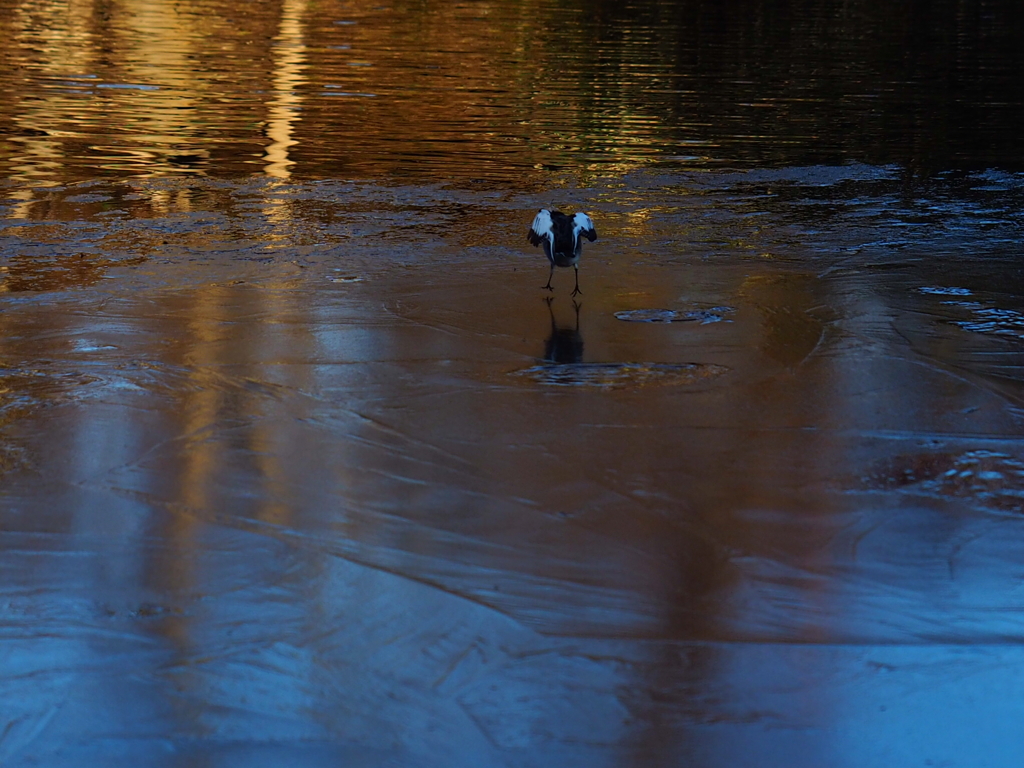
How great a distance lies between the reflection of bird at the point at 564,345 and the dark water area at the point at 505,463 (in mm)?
39

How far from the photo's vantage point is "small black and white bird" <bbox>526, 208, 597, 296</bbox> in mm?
8281

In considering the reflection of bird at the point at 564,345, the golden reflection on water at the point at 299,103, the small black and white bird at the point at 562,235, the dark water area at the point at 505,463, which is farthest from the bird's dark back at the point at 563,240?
the golden reflection on water at the point at 299,103

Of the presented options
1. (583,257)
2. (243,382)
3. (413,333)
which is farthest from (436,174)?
(243,382)

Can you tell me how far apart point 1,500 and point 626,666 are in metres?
2.76

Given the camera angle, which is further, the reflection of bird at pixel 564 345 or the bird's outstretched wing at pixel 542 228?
the bird's outstretched wing at pixel 542 228

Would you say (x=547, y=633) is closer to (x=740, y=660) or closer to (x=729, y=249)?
(x=740, y=660)

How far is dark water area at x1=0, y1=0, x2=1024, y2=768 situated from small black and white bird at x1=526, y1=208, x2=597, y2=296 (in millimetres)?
308

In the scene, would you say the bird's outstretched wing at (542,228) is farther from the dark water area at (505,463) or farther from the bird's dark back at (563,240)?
the dark water area at (505,463)

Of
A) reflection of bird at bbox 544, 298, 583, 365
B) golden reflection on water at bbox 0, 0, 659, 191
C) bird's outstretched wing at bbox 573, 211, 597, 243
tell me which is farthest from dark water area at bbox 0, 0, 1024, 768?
bird's outstretched wing at bbox 573, 211, 597, 243

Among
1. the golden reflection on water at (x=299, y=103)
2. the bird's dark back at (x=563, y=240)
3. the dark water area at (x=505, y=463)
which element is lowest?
the dark water area at (x=505, y=463)

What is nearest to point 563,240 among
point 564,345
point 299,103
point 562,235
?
point 562,235

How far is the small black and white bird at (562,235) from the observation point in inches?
326

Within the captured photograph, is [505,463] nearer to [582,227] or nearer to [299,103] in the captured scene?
[582,227]

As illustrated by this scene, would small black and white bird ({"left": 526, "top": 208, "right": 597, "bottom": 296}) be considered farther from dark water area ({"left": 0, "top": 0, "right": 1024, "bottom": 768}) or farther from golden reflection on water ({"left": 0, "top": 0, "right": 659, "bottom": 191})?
golden reflection on water ({"left": 0, "top": 0, "right": 659, "bottom": 191})
